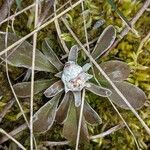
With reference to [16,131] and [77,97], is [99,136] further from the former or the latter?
[16,131]

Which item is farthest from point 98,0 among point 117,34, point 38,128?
point 38,128

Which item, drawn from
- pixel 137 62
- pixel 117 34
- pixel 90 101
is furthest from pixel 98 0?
pixel 90 101

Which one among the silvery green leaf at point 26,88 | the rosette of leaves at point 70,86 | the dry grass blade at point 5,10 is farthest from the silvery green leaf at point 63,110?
the dry grass blade at point 5,10

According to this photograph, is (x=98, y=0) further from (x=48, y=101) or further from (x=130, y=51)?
(x=48, y=101)

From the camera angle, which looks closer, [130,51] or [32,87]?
[32,87]

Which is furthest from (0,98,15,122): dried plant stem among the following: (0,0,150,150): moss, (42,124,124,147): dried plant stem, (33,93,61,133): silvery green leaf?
(42,124,124,147): dried plant stem

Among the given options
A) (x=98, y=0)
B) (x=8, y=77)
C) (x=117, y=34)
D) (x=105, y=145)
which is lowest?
(x=105, y=145)

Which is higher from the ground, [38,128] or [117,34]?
[117,34]
